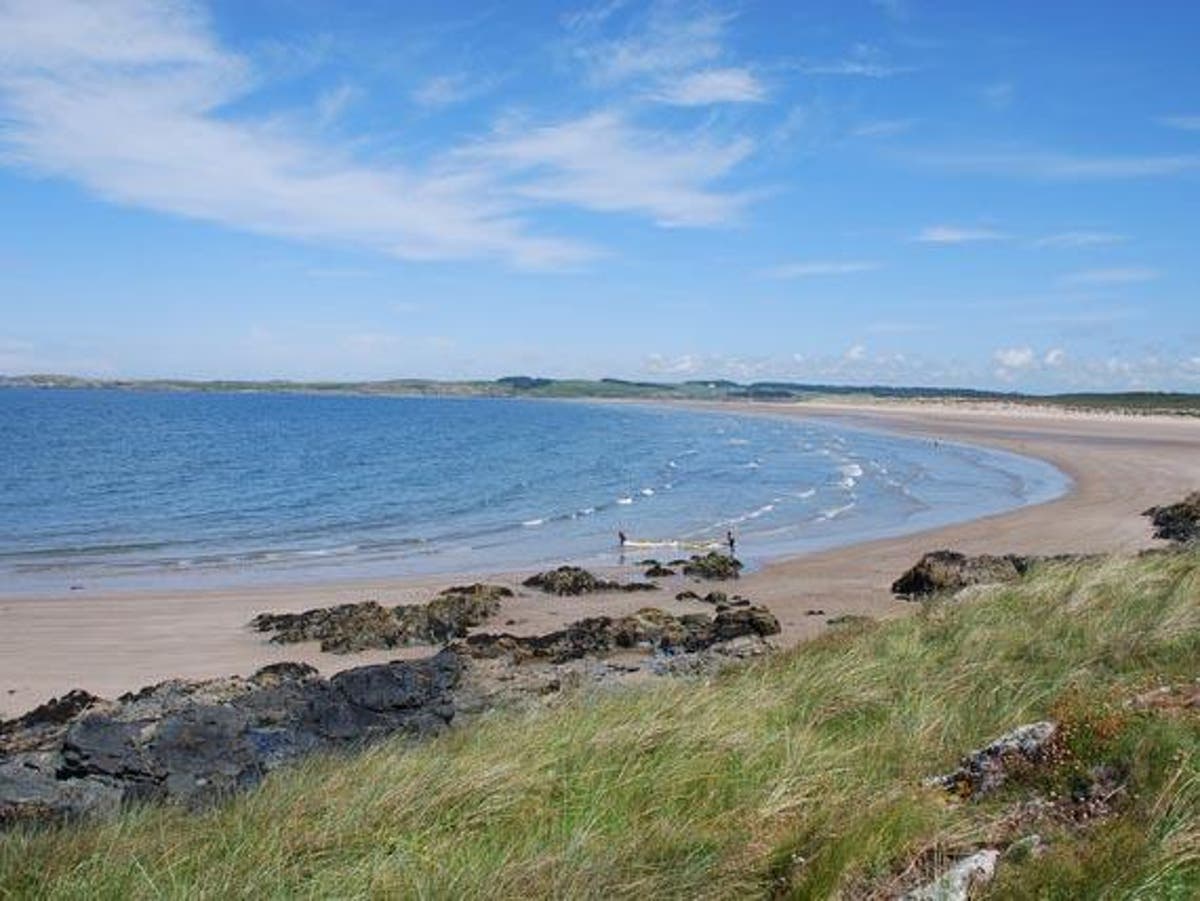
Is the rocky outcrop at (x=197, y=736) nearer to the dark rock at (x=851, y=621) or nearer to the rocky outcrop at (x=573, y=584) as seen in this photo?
the dark rock at (x=851, y=621)

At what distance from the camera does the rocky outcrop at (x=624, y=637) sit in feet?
51.4

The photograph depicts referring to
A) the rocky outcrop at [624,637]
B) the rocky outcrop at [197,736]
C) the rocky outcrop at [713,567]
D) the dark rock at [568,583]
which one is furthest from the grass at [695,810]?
the rocky outcrop at [713,567]

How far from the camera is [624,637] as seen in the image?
53.3 feet

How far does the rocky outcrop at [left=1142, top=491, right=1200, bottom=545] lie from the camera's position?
2481 cm

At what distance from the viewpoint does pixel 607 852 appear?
445cm

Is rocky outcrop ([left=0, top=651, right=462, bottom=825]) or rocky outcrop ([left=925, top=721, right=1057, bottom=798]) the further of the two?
rocky outcrop ([left=0, top=651, right=462, bottom=825])

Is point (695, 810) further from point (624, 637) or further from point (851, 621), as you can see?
point (624, 637)

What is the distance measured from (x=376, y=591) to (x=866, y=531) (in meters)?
15.2

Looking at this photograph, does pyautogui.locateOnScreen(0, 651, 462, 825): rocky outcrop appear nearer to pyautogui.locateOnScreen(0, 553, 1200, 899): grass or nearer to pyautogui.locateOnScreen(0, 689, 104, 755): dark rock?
pyautogui.locateOnScreen(0, 689, 104, 755): dark rock

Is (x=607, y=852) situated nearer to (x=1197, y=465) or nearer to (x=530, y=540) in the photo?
(x=530, y=540)

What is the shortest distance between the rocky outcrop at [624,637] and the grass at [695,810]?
8041 mm

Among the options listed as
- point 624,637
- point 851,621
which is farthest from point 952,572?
point 624,637

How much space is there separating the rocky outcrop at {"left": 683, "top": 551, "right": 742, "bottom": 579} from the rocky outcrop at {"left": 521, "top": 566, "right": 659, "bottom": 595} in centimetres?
139

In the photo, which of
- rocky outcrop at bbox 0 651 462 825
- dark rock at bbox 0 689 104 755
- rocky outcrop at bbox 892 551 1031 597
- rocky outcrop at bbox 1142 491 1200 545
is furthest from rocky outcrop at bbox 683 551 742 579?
dark rock at bbox 0 689 104 755
